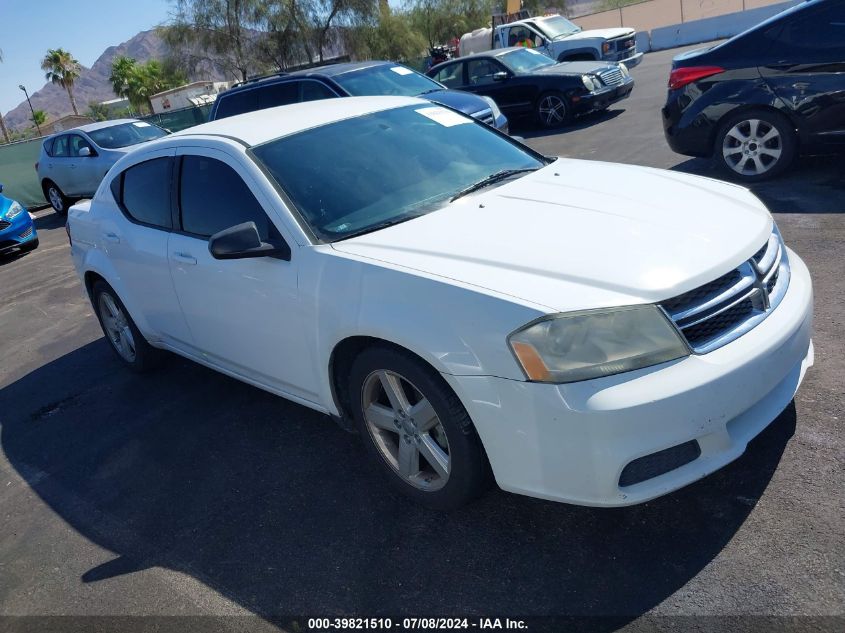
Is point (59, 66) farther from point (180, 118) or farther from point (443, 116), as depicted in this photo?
point (443, 116)

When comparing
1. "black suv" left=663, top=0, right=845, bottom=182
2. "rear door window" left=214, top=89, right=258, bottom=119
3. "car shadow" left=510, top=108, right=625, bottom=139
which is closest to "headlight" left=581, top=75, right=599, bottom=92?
"car shadow" left=510, top=108, right=625, bottom=139

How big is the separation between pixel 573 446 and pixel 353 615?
3.42 feet

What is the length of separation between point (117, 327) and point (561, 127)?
976 cm

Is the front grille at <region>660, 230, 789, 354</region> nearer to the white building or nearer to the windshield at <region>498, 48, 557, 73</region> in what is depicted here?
the windshield at <region>498, 48, 557, 73</region>

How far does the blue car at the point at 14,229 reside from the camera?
Answer: 37.3 feet

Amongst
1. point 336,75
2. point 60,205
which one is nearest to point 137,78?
point 60,205

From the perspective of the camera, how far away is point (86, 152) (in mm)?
13609

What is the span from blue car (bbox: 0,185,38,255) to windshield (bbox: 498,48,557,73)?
8.79 meters

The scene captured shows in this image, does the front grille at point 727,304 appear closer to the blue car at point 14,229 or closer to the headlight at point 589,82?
the headlight at point 589,82

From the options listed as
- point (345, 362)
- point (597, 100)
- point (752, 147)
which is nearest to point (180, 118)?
point (597, 100)

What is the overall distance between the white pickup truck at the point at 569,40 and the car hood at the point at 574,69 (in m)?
5.79

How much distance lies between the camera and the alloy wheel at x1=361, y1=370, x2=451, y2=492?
118 inches

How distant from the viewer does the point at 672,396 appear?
2445 millimetres

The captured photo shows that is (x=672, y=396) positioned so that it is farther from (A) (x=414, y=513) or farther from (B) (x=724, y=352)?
(A) (x=414, y=513)
